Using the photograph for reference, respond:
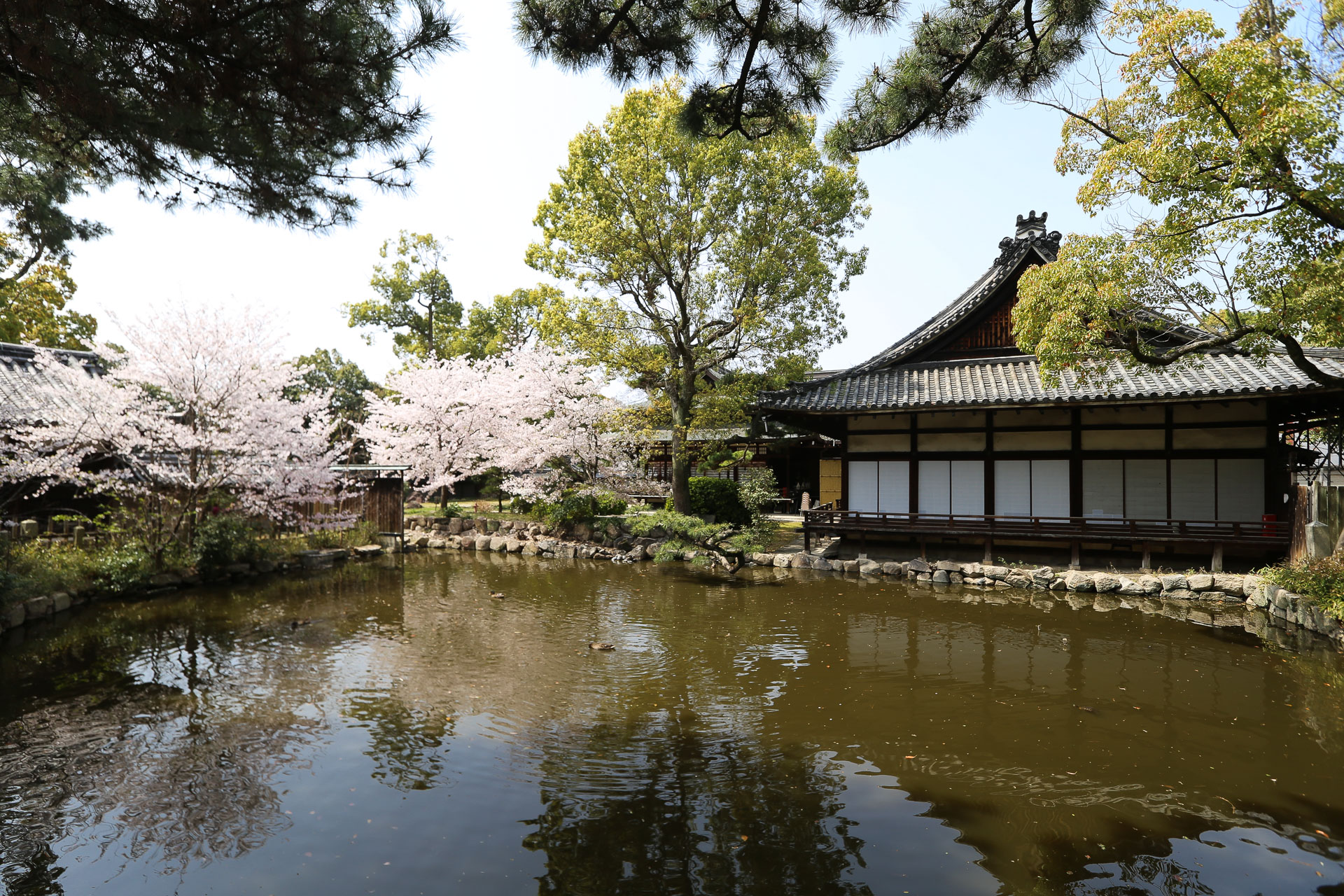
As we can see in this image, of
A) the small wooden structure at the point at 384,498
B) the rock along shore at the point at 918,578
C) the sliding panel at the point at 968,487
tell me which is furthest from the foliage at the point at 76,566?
the sliding panel at the point at 968,487

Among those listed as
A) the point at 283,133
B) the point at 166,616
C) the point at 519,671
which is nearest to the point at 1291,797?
the point at 519,671

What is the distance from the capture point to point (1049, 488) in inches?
595

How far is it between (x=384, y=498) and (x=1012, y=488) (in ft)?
51.9

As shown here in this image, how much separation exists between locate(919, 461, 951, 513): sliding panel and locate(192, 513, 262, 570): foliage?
1465 cm

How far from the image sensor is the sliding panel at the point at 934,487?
631 inches

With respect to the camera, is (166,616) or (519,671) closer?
(519,671)

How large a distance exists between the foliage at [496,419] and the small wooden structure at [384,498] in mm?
2062

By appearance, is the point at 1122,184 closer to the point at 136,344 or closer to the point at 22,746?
the point at 22,746

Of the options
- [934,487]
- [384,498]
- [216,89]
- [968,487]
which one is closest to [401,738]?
[216,89]

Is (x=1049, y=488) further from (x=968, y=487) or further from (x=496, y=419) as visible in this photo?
(x=496, y=419)

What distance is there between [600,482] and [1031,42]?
1625 centimetres

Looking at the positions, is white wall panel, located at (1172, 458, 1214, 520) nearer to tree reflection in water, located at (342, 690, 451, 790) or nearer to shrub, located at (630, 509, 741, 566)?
shrub, located at (630, 509, 741, 566)

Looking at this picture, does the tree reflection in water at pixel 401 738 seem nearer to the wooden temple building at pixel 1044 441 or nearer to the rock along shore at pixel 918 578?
the rock along shore at pixel 918 578

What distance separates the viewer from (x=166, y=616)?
35.1 ft
